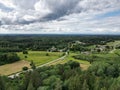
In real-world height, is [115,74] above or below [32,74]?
below

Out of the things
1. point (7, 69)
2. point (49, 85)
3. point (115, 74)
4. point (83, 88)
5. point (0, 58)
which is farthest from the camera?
point (0, 58)

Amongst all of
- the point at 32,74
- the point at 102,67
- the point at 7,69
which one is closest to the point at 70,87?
the point at 32,74

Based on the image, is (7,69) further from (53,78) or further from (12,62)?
(53,78)

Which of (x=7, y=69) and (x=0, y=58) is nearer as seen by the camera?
(x=7, y=69)

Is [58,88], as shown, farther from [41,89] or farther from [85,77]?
[85,77]

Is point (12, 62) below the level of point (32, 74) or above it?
below

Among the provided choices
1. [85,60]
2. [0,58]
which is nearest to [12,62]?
[0,58]

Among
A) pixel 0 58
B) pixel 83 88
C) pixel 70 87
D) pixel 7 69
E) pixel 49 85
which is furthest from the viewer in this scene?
pixel 0 58

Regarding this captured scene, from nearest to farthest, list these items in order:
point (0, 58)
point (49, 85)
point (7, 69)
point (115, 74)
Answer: point (49, 85), point (115, 74), point (7, 69), point (0, 58)

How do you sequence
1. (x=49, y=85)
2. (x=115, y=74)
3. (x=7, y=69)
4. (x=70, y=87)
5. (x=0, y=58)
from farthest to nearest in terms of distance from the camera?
1. (x=0, y=58)
2. (x=7, y=69)
3. (x=115, y=74)
4. (x=49, y=85)
5. (x=70, y=87)
